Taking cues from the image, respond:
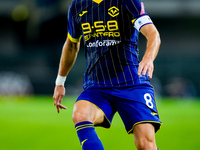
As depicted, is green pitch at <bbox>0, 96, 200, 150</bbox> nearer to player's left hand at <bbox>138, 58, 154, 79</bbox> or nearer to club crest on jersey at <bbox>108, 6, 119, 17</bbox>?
club crest on jersey at <bbox>108, 6, 119, 17</bbox>

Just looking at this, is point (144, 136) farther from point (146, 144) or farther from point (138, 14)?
point (138, 14)

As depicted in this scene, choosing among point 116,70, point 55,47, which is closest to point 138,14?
point 116,70

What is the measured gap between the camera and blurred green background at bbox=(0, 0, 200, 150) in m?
10.8

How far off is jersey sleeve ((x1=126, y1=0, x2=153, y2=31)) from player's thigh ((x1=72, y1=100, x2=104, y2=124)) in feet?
2.88

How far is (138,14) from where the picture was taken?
4164mm

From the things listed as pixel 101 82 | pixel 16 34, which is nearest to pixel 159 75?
pixel 16 34

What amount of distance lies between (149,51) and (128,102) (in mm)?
661

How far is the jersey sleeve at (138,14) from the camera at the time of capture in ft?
13.5

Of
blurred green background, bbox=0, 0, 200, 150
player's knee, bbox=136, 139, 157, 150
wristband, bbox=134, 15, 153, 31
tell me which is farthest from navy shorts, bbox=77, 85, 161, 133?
blurred green background, bbox=0, 0, 200, 150

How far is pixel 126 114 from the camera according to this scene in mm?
4316

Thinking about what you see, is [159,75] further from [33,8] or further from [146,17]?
[146,17]

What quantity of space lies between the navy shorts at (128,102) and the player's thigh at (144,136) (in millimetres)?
49

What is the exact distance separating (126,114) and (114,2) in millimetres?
1127

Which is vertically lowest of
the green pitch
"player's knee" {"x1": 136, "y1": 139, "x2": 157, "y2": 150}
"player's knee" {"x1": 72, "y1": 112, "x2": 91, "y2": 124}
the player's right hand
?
the green pitch
